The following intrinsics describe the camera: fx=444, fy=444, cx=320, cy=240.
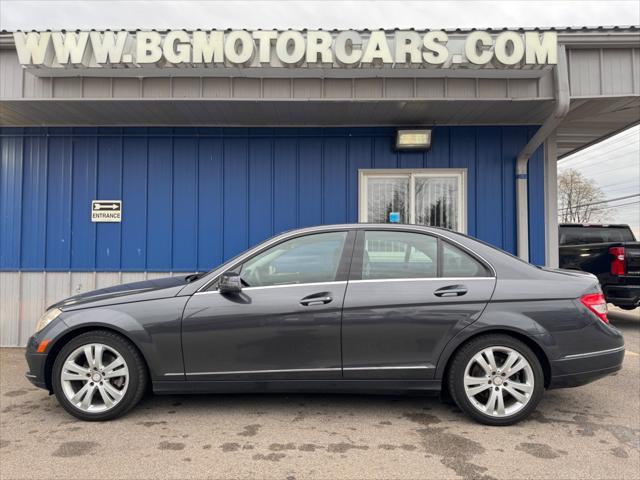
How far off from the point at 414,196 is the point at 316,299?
3376mm

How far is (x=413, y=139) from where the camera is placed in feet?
20.0

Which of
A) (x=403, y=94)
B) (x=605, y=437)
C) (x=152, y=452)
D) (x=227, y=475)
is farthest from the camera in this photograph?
(x=403, y=94)

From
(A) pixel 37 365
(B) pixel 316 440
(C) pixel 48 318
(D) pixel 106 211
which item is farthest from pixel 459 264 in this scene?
(D) pixel 106 211

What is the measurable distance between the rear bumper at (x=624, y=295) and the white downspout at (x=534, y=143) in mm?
3099

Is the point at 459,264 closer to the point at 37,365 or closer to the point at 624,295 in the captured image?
the point at 37,365

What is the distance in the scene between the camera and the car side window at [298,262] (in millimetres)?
3619

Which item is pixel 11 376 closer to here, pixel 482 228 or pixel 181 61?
pixel 181 61

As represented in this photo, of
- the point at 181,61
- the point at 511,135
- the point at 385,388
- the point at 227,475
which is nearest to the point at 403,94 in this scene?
the point at 511,135

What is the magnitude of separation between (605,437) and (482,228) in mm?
3343

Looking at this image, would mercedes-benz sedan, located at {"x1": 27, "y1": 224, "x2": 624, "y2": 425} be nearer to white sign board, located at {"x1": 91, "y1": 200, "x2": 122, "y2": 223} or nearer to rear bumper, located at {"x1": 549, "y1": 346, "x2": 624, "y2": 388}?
rear bumper, located at {"x1": 549, "y1": 346, "x2": 624, "y2": 388}

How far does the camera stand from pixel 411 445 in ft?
10.4

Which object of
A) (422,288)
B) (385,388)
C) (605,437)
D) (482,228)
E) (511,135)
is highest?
(511,135)

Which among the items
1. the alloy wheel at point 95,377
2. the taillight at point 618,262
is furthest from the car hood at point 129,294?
the taillight at point 618,262

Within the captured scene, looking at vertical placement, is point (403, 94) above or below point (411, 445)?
above
